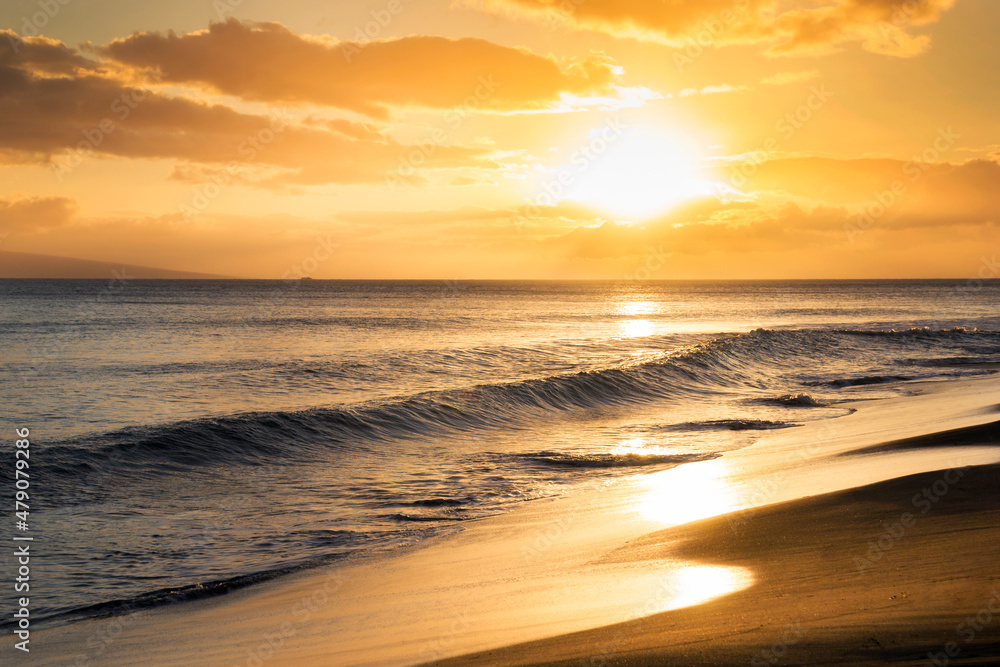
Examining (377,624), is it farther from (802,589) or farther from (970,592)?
(970,592)

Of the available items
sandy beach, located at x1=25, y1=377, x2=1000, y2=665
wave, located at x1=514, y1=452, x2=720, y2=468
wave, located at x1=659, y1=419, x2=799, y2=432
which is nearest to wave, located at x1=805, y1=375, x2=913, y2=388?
wave, located at x1=659, y1=419, x2=799, y2=432

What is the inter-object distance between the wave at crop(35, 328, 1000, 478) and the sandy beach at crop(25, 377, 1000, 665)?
697 cm

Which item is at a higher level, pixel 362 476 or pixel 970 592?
pixel 970 592

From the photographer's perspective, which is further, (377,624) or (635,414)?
→ (635,414)

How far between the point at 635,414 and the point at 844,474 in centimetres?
983

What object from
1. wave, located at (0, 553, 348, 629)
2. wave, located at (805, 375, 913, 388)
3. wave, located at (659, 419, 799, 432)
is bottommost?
wave, located at (0, 553, 348, 629)

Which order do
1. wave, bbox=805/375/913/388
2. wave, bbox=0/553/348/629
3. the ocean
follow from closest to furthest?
wave, bbox=0/553/348/629 → the ocean → wave, bbox=805/375/913/388

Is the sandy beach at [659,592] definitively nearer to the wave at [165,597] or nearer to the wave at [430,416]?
the wave at [165,597]

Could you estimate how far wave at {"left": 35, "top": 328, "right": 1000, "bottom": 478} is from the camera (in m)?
13.5

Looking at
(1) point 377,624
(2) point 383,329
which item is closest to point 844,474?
(1) point 377,624

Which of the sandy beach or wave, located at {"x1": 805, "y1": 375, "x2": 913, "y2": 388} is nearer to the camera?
the sandy beach

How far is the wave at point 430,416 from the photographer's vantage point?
44.4 feet

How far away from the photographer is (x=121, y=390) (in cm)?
2039

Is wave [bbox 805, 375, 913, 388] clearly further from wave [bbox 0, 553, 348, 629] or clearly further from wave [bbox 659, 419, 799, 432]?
wave [bbox 0, 553, 348, 629]
